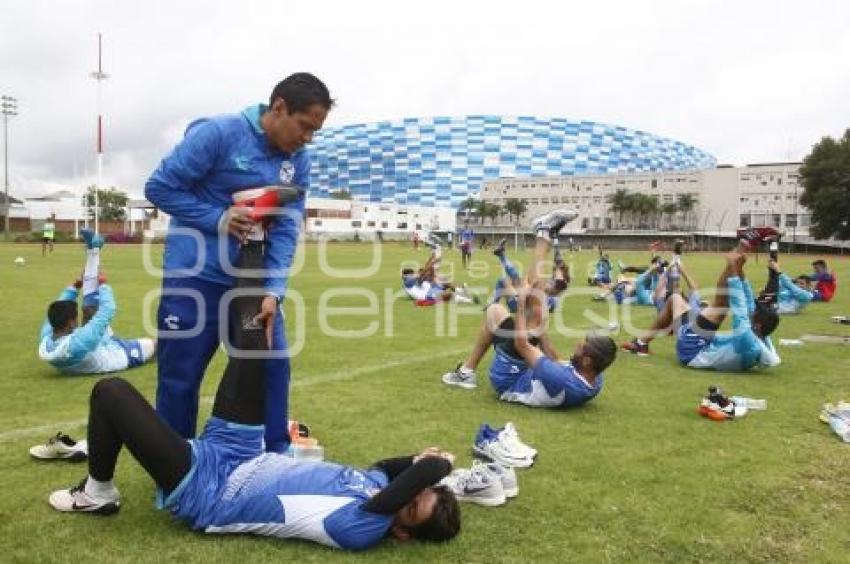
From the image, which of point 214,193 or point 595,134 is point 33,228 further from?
point 595,134

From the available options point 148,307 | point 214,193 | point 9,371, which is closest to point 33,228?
point 148,307

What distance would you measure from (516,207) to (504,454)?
131401mm

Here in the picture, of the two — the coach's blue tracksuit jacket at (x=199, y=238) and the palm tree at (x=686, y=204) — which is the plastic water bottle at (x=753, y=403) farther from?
the palm tree at (x=686, y=204)

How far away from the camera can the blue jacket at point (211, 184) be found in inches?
157

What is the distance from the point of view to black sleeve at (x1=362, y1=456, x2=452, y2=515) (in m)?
3.40

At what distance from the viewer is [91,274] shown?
7.80m

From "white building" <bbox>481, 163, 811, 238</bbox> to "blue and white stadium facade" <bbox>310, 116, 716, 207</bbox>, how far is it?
23.6 metres

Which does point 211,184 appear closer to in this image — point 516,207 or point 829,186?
point 829,186

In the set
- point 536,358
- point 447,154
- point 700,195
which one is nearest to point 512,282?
point 536,358

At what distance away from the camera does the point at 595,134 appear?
16962 centimetres

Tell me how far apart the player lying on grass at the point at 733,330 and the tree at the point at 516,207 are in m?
127

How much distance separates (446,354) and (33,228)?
83675mm

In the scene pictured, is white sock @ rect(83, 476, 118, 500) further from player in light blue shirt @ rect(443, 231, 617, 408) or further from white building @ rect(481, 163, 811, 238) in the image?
white building @ rect(481, 163, 811, 238)

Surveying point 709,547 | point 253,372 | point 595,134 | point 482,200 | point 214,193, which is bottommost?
point 709,547
